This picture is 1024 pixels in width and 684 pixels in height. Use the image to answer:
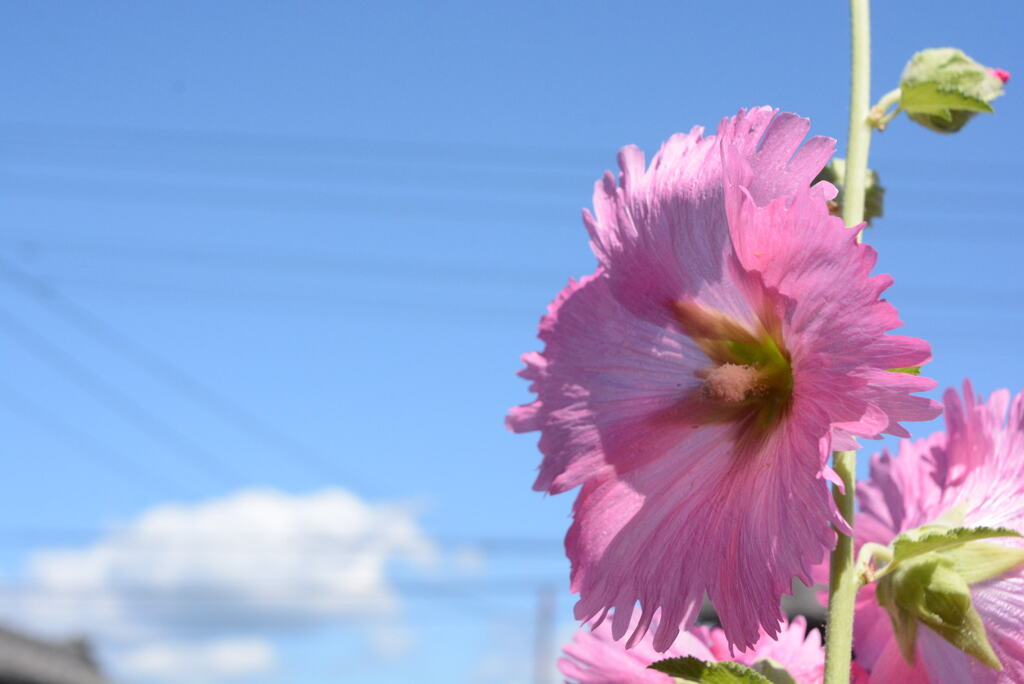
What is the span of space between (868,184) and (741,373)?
0.82ft

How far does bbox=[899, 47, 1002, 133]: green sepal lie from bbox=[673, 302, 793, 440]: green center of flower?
286 mm

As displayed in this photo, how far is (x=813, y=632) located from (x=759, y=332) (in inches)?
12.9

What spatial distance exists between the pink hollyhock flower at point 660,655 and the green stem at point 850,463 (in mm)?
152

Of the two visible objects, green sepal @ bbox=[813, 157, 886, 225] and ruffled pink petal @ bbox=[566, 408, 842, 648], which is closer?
ruffled pink petal @ bbox=[566, 408, 842, 648]

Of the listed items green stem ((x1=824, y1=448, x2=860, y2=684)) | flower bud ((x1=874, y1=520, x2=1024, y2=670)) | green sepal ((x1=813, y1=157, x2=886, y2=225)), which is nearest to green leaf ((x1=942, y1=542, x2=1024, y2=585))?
flower bud ((x1=874, y1=520, x2=1024, y2=670))

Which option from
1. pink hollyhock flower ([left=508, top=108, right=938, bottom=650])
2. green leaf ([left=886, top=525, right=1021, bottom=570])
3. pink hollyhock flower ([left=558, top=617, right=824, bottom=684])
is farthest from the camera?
pink hollyhock flower ([left=558, top=617, right=824, bottom=684])

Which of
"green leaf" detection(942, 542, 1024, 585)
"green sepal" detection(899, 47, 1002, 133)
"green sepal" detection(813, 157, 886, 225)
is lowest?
"green leaf" detection(942, 542, 1024, 585)

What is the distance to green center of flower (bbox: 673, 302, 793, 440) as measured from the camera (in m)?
0.92

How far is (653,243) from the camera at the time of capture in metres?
0.88

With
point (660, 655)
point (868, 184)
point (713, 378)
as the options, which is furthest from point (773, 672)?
point (868, 184)

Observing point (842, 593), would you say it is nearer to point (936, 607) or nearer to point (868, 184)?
point (936, 607)

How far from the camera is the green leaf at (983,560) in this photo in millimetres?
953

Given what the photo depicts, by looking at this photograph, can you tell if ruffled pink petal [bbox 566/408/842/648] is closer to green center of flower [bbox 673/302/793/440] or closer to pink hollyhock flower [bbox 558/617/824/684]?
green center of flower [bbox 673/302/793/440]

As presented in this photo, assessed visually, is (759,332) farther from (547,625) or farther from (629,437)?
(547,625)
